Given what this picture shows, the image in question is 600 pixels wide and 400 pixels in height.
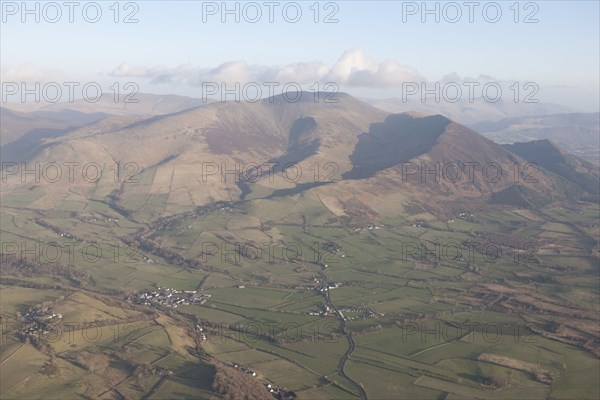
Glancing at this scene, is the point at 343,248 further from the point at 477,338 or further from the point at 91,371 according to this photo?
the point at 91,371

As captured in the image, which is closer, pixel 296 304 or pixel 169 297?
pixel 296 304

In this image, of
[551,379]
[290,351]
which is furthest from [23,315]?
[551,379]

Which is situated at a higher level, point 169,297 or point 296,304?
point 169,297

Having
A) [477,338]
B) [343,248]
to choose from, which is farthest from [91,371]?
[343,248]

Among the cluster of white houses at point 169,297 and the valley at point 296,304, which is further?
the cluster of white houses at point 169,297

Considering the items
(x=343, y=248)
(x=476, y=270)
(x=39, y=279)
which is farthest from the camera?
(x=343, y=248)

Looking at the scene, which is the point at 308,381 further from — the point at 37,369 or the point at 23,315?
the point at 23,315

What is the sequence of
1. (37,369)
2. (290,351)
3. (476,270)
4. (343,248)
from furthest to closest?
1. (343,248)
2. (476,270)
3. (290,351)
4. (37,369)

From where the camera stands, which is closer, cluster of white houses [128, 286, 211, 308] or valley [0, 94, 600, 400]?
valley [0, 94, 600, 400]

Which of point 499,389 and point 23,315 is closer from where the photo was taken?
point 499,389
